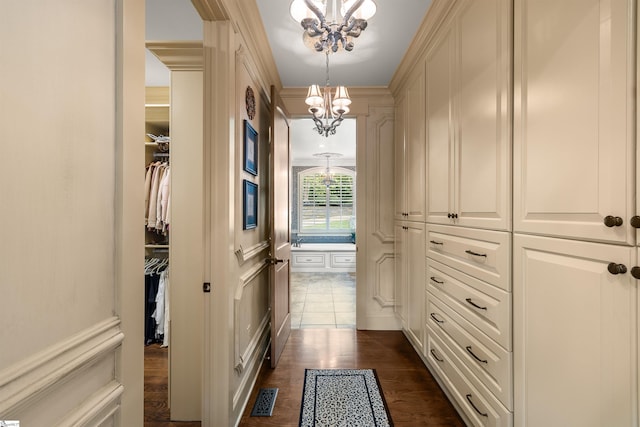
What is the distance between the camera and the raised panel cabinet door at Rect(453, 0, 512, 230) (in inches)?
50.3

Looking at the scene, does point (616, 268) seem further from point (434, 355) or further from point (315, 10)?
point (434, 355)

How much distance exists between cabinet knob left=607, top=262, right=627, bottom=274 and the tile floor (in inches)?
110

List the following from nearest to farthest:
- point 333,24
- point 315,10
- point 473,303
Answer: point 315,10
point 333,24
point 473,303

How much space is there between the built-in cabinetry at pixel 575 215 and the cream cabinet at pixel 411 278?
43.3 inches

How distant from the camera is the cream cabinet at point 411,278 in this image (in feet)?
7.62

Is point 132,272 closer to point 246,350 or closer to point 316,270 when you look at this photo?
point 246,350

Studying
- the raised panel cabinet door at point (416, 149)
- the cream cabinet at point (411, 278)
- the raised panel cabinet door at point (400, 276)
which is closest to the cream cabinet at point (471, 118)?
the raised panel cabinet door at point (416, 149)

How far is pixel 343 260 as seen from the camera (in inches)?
247

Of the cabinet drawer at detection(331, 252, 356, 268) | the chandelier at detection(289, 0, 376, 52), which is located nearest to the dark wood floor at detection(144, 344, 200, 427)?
the chandelier at detection(289, 0, 376, 52)

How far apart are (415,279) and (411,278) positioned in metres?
0.12

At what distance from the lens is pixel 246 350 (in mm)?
1989

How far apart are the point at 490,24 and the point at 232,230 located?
5.63ft

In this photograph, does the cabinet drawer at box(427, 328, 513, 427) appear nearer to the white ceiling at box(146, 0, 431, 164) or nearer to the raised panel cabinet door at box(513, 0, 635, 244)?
the raised panel cabinet door at box(513, 0, 635, 244)

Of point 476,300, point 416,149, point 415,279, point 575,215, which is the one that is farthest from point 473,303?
point 416,149
